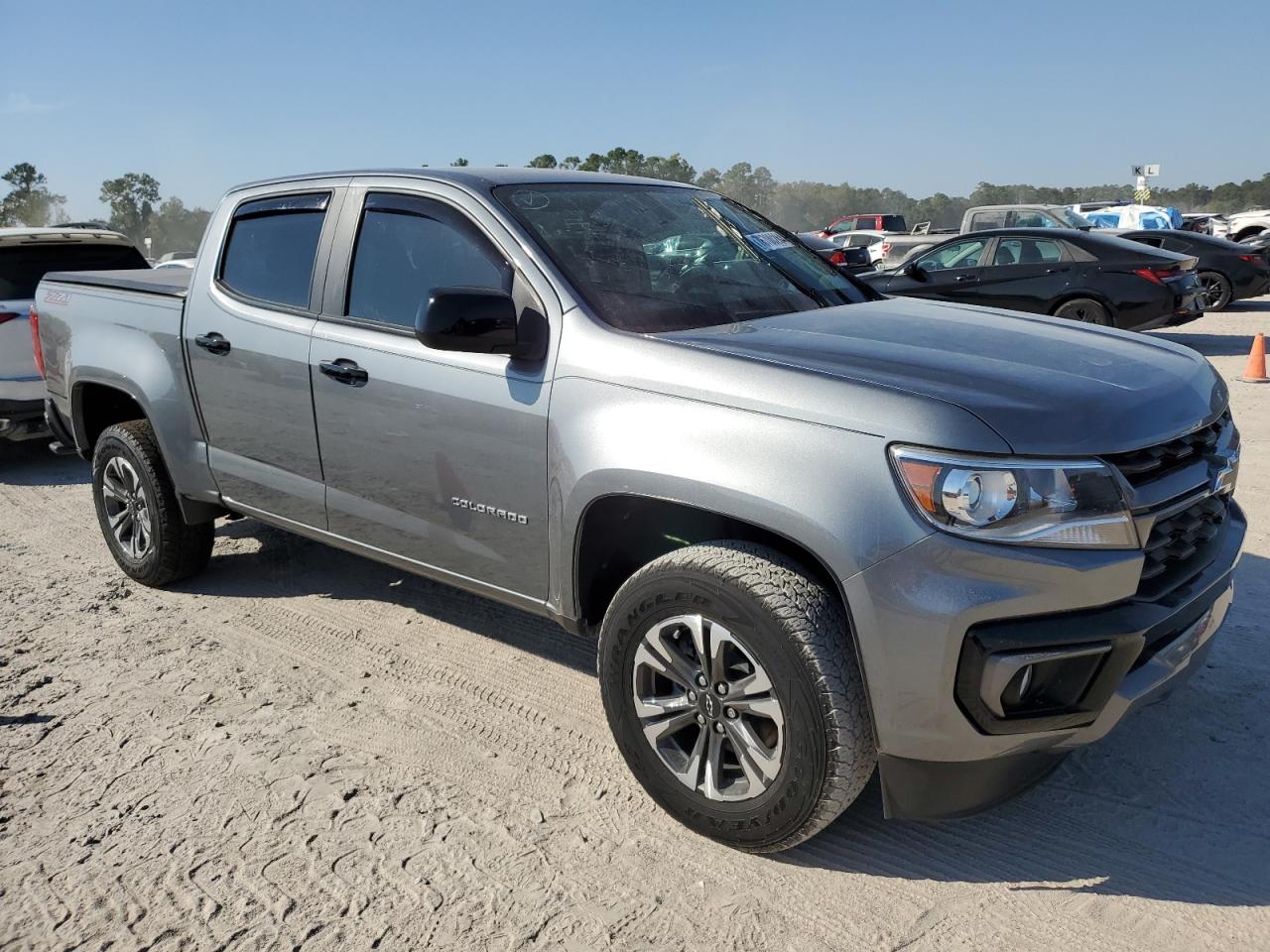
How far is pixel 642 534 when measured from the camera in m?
3.38

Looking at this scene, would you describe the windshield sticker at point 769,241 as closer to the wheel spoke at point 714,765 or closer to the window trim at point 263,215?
the window trim at point 263,215

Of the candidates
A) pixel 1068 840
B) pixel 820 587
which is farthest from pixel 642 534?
pixel 1068 840

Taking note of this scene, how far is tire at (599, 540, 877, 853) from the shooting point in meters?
2.65

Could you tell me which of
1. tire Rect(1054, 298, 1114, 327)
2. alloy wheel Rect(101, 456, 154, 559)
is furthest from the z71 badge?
tire Rect(1054, 298, 1114, 327)

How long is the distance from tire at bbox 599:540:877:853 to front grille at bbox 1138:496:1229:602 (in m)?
0.78

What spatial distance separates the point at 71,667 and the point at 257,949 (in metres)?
2.22

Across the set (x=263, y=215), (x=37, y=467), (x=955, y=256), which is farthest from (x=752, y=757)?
(x=955, y=256)

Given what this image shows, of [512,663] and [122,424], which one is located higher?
[122,424]

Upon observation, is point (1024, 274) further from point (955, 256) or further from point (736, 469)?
point (736, 469)

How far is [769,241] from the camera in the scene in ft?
13.6

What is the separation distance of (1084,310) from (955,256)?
1.82 metres

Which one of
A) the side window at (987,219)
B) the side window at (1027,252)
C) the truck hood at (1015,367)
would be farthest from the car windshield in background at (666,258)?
the side window at (987,219)

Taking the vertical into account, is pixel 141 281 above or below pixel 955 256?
above

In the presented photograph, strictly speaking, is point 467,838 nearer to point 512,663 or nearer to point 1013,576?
point 512,663
